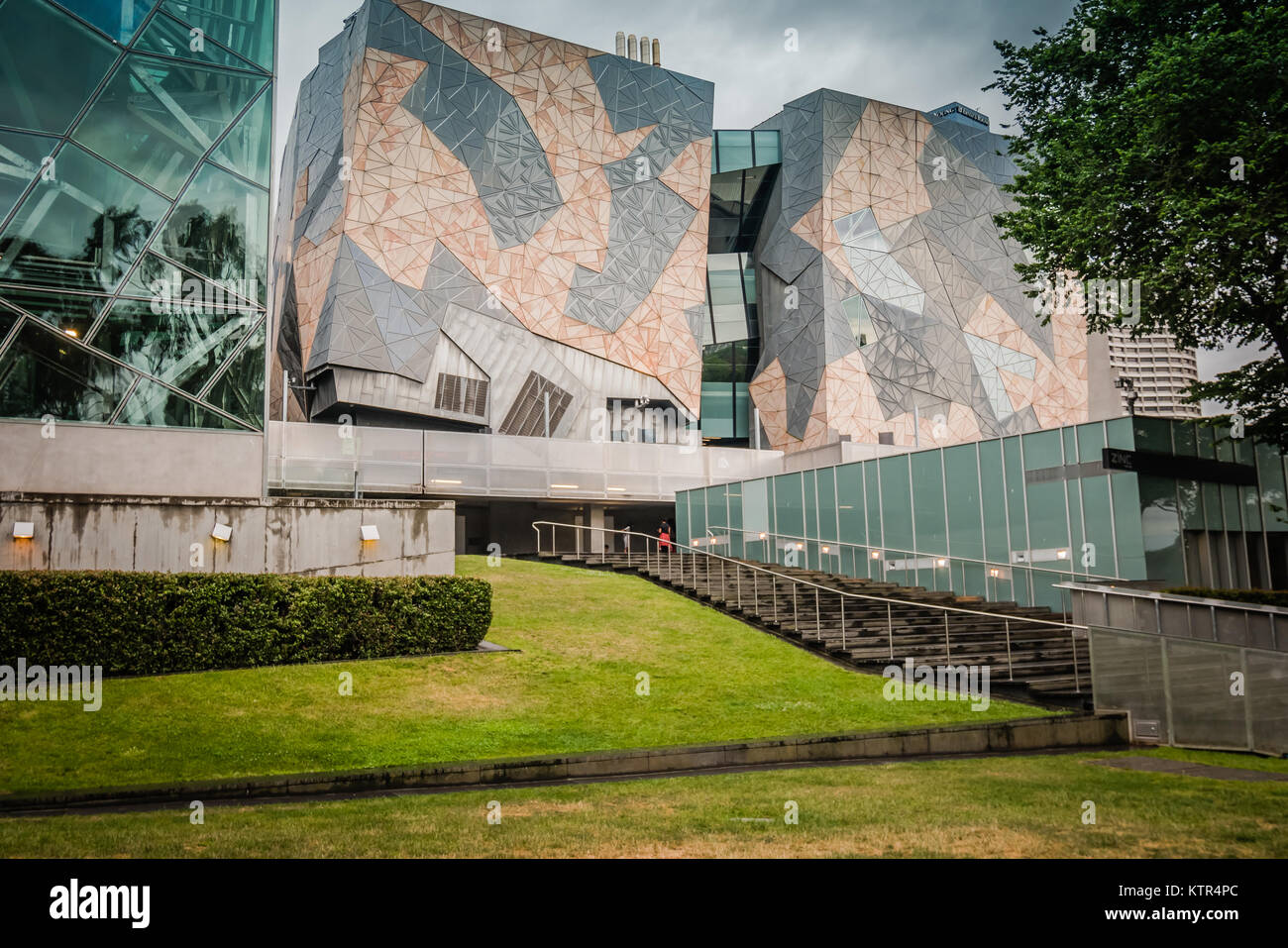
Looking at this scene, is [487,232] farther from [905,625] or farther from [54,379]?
[905,625]

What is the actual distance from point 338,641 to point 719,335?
42115mm

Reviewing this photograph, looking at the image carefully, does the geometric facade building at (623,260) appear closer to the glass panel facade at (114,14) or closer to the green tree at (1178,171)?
the glass panel facade at (114,14)

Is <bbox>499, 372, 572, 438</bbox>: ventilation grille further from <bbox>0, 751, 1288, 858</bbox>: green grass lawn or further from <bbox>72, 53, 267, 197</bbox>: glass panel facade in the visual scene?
<bbox>0, 751, 1288, 858</bbox>: green grass lawn

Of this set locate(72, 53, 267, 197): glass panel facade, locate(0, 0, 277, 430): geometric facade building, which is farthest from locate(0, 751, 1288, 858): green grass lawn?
locate(72, 53, 267, 197): glass panel facade

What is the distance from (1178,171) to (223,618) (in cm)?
1595

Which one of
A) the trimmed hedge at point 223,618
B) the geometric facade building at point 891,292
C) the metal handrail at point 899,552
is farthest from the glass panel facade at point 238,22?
the geometric facade building at point 891,292

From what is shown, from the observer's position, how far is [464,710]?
38.8 feet

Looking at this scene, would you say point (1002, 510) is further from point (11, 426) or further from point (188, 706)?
point (11, 426)

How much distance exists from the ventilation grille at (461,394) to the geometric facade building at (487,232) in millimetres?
80

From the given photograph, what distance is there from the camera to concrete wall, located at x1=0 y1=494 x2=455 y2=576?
45.5 ft

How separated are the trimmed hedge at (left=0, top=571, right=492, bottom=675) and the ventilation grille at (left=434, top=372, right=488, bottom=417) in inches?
1021

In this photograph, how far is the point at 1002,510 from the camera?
21281 millimetres

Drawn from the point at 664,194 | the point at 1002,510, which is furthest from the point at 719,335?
the point at 1002,510

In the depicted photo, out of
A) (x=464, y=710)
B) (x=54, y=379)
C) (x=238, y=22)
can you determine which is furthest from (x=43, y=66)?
(x=464, y=710)
